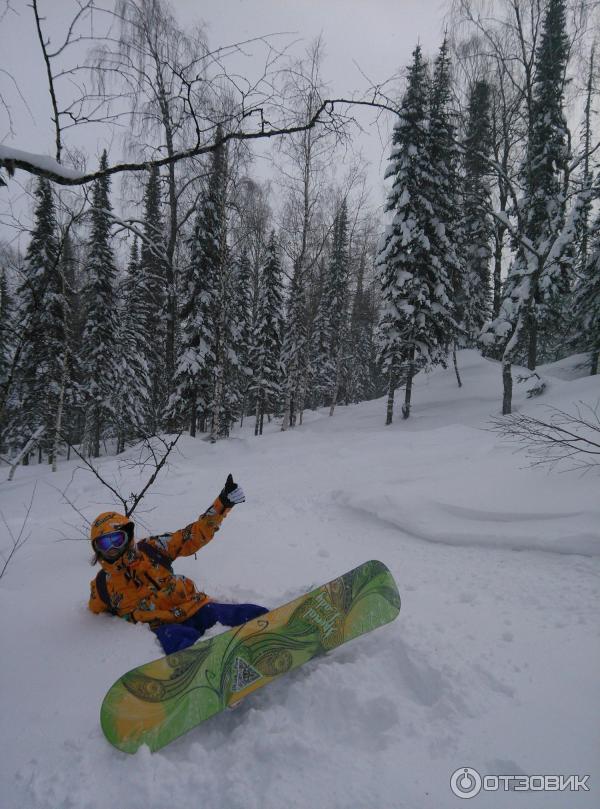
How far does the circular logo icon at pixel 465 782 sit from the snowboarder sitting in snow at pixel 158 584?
6.29ft

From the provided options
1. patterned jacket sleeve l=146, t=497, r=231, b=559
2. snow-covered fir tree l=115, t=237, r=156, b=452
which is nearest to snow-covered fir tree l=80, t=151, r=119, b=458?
snow-covered fir tree l=115, t=237, r=156, b=452

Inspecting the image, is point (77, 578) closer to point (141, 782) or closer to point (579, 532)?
point (141, 782)

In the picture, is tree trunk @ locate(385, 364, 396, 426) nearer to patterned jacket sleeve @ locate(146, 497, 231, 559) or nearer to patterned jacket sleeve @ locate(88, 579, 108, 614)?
patterned jacket sleeve @ locate(146, 497, 231, 559)

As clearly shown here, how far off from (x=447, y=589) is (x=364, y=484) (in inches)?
117

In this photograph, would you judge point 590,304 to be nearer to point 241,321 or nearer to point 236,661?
point 236,661

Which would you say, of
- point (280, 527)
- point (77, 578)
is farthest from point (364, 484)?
point (77, 578)

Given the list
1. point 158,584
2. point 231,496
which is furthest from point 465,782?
point 158,584

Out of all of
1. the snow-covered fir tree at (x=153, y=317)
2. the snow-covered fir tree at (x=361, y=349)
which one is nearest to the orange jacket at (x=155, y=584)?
the snow-covered fir tree at (x=153, y=317)

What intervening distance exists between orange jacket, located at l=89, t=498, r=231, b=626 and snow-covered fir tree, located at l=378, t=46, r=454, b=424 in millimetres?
13751

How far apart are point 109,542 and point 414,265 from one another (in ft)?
51.5

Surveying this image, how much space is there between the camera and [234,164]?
11.3 metres

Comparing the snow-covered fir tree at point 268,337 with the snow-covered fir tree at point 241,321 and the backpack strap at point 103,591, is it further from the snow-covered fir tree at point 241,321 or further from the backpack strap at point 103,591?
the backpack strap at point 103,591

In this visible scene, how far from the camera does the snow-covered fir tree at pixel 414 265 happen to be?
15273mm

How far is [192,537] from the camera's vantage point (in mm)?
3748
